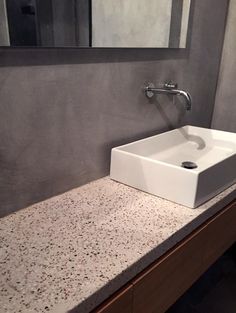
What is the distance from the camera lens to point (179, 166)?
1.22m

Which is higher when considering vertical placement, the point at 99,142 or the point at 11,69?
the point at 11,69

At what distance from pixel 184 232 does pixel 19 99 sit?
24.6 inches

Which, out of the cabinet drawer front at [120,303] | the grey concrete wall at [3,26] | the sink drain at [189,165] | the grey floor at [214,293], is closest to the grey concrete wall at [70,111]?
the grey concrete wall at [3,26]

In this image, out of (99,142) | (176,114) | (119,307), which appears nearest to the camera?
(119,307)

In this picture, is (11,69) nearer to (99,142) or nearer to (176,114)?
(99,142)

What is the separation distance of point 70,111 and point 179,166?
48 centimetres

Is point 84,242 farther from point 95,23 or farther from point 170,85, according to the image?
point 170,85

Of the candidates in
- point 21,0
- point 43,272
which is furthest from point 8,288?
point 21,0

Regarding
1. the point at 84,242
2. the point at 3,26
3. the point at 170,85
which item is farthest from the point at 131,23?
the point at 84,242

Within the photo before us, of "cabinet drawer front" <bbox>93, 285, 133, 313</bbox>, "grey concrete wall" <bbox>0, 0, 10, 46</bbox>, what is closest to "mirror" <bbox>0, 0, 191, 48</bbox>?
"grey concrete wall" <bbox>0, 0, 10, 46</bbox>

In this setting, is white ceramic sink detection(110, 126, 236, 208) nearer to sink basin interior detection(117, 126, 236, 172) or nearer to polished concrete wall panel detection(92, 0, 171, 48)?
sink basin interior detection(117, 126, 236, 172)

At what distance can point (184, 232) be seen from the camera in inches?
36.4

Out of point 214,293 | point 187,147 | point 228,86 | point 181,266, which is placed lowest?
point 214,293

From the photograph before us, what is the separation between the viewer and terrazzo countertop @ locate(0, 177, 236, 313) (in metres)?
0.66
